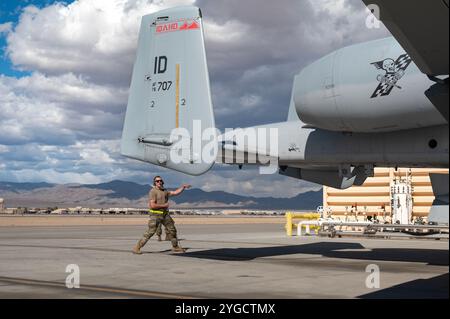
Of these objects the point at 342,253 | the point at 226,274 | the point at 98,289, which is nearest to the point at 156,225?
the point at 226,274

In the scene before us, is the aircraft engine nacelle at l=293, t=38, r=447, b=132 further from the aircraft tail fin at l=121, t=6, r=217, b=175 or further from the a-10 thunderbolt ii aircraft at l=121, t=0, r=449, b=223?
the aircraft tail fin at l=121, t=6, r=217, b=175

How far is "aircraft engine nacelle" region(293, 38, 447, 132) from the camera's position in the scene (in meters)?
8.52

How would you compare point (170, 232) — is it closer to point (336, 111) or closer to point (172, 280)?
point (172, 280)

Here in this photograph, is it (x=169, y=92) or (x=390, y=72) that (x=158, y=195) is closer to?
(x=169, y=92)

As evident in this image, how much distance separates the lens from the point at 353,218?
78.5 feet

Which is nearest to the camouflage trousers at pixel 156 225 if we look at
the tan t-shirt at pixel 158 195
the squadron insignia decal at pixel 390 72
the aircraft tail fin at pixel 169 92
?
the tan t-shirt at pixel 158 195

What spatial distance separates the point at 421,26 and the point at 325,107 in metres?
4.19

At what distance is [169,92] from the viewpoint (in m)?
12.6

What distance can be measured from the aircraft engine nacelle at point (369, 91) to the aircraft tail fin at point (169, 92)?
3.09 metres
